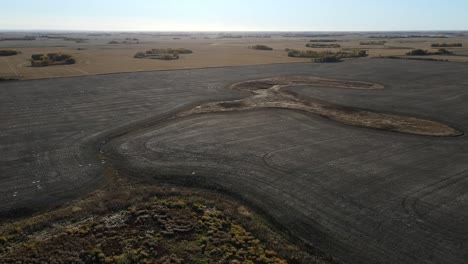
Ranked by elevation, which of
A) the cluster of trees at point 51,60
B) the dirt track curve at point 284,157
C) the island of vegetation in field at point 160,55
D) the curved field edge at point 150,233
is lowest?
the curved field edge at point 150,233

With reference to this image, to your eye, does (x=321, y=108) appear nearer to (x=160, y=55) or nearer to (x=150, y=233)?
(x=150, y=233)

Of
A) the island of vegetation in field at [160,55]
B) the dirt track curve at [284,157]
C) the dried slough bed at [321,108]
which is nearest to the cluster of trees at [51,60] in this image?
the island of vegetation in field at [160,55]

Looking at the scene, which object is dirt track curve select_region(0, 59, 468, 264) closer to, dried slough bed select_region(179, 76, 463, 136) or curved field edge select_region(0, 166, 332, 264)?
dried slough bed select_region(179, 76, 463, 136)

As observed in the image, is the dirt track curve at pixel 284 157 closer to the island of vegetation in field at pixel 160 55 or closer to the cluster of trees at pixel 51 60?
the cluster of trees at pixel 51 60

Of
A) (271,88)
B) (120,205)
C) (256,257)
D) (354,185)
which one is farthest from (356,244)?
(271,88)

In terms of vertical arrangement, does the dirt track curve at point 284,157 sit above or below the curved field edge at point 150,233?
above

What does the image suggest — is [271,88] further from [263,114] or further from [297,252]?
[297,252]
